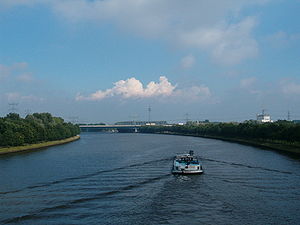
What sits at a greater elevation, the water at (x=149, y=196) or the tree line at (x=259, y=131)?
the tree line at (x=259, y=131)

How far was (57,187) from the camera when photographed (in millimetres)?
27797

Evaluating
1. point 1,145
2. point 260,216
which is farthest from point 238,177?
point 1,145

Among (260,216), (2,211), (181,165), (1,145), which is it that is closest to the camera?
(260,216)

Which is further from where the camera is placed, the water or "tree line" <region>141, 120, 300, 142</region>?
"tree line" <region>141, 120, 300, 142</region>

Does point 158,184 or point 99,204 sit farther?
point 158,184

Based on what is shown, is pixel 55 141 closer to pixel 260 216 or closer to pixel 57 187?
pixel 57 187

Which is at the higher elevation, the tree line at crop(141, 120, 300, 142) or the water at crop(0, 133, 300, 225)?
the tree line at crop(141, 120, 300, 142)

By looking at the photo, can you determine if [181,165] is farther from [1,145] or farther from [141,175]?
[1,145]

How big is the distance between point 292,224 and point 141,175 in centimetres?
1792

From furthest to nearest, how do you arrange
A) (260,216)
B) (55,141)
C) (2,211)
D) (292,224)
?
(55,141) → (2,211) → (260,216) → (292,224)

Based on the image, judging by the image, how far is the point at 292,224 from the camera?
18109 millimetres

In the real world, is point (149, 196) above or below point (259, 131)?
below

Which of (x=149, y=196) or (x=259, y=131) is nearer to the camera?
(x=149, y=196)

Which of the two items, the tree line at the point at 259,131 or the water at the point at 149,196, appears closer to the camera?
the water at the point at 149,196
